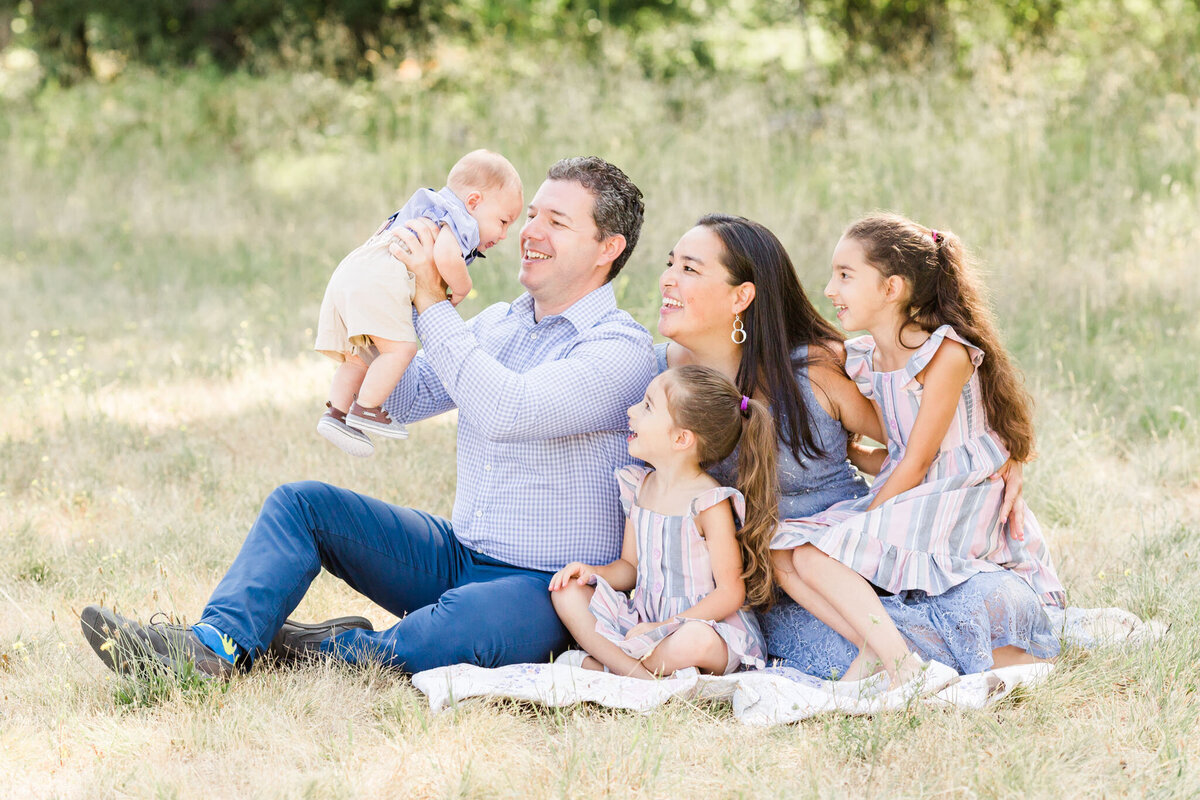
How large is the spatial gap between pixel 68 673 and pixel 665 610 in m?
1.62

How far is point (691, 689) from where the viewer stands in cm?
300

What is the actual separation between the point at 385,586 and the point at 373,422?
1.59 ft

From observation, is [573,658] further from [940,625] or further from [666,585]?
[940,625]

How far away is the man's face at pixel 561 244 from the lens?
344cm

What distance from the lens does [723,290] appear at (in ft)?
11.1

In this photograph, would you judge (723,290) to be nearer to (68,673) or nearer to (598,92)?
(68,673)

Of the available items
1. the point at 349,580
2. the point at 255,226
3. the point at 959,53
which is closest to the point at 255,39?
the point at 255,226

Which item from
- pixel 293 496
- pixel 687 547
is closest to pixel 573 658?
pixel 687 547

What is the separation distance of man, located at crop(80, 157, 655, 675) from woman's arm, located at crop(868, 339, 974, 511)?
769 mm

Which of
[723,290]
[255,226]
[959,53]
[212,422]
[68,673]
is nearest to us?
[68,673]

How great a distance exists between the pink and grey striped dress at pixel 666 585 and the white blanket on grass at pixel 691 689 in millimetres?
113

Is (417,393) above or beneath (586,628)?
above

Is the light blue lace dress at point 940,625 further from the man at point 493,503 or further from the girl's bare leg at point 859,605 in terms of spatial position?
the man at point 493,503

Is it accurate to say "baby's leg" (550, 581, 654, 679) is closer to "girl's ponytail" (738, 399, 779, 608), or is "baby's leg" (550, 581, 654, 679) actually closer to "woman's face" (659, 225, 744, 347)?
"girl's ponytail" (738, 399, 779, 608)
